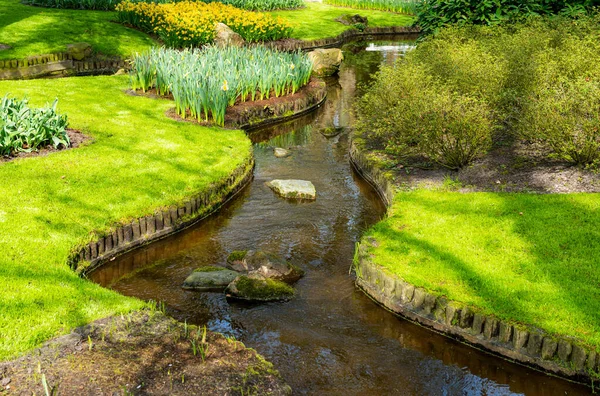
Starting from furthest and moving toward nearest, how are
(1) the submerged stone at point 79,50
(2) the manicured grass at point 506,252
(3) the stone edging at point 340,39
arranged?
(3) the stone edging at point 340,39 → (1) the submerged stone at point 79,50 → (2) the manicured grass at point 506,252

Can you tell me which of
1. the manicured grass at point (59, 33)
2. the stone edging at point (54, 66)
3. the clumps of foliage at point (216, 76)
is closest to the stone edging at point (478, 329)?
the clumps of foliage at point (216, 76)

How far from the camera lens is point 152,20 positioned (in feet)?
73.7

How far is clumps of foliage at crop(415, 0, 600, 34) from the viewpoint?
55.5 ft

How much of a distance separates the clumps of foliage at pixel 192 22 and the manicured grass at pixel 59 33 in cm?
66

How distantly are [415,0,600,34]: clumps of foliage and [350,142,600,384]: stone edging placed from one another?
10767 mm

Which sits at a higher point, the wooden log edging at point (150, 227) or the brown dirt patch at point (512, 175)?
the brown dirt patch at point (512, 175)

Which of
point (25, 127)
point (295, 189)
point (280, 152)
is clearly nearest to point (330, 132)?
point (280, 152)

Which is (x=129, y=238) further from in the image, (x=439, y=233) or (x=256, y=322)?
(x=439, y=233)

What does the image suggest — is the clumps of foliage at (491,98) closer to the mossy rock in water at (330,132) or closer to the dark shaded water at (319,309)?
the mossy rock in water at (330,132)

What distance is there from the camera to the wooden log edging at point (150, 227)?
8.56 meters

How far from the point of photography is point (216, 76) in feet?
47.1

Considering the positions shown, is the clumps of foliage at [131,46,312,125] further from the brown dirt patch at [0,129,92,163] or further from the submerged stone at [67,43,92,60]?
the submerged stone at [67,43,92,60]

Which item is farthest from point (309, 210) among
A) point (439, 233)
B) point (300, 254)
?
point (439, 233)

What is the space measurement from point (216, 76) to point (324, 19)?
67.8 feet
